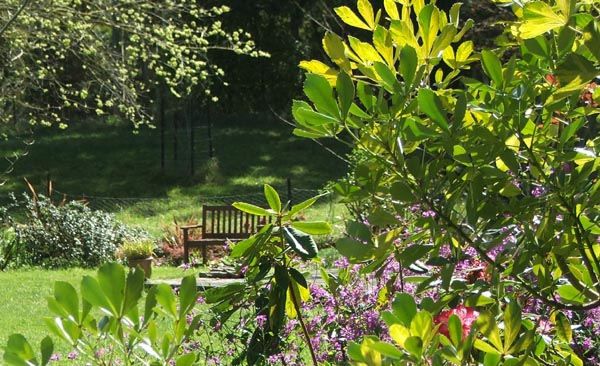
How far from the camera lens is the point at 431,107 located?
112 cm

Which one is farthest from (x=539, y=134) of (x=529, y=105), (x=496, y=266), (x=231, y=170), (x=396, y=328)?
(x=231, y=170)

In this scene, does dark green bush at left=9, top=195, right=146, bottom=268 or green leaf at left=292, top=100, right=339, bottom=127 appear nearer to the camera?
green leaf at left=292, top=100, right=339, bottom=127

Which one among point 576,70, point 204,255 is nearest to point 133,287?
point 576,70

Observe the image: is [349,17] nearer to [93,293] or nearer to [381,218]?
[381,218]

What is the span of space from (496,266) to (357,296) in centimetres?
232

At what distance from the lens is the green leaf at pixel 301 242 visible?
1398 mm

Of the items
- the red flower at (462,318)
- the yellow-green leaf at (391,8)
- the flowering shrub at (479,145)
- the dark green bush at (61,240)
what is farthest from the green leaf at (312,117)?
the dark green bush at (61,240)

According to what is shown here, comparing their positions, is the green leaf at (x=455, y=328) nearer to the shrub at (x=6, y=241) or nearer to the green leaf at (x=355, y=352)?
the green leaf at (x=355, y=352)

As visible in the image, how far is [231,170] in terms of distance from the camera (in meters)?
20.6

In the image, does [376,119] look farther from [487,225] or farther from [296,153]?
[296,153]

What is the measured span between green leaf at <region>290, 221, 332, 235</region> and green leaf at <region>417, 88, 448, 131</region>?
276 millimetres

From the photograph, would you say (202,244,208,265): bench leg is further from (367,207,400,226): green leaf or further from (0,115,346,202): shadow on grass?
(367,207,400,226): green leaf

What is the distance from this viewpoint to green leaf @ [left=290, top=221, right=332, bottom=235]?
1.35m

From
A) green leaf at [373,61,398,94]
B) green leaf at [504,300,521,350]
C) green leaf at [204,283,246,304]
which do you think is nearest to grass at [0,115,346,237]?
green leaf at [204,283,246,304]
